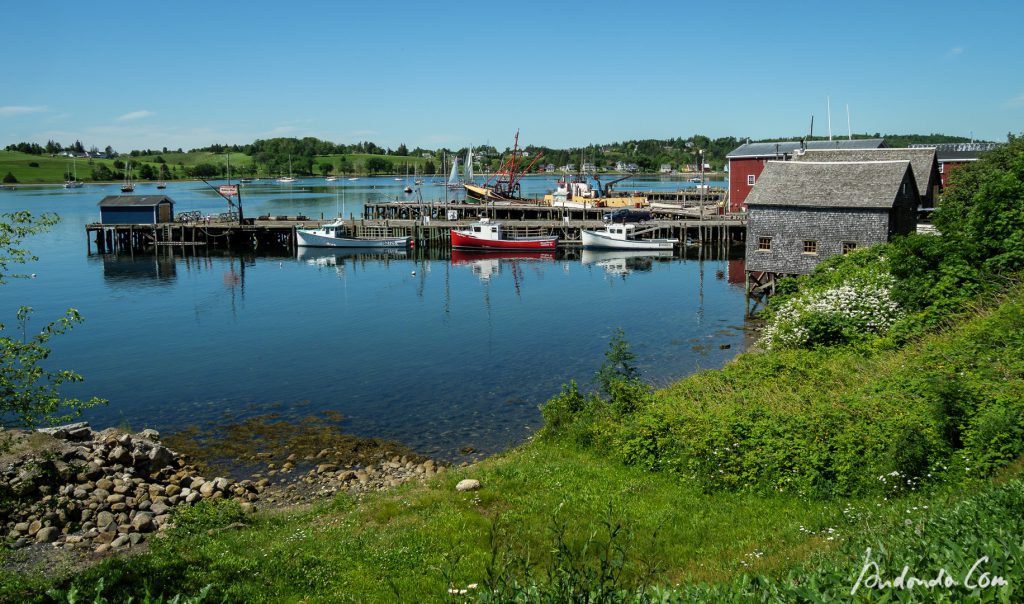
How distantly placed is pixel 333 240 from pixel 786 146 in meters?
45.8

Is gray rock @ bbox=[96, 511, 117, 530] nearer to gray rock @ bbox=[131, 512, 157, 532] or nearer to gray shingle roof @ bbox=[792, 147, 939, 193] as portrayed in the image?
gray rock @ bbox=[131, 512, 157, 532]

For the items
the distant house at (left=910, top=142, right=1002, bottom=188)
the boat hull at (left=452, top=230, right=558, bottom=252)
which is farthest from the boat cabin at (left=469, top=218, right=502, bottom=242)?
the distant house at (left=910, top=142, right=1002, bottom=188)

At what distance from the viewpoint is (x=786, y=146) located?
7525 cm

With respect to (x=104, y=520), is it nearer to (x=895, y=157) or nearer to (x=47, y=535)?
(x=47, y=535)

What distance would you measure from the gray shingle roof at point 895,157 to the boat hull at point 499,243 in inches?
1344

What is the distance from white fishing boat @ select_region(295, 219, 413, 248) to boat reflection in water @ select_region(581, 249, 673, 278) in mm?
19543

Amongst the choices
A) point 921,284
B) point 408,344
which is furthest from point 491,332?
point 921,284

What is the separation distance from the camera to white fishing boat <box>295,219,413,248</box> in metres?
79.5

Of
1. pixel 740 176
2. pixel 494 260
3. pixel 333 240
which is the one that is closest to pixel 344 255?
pixel 333 240

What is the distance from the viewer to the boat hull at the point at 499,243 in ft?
252

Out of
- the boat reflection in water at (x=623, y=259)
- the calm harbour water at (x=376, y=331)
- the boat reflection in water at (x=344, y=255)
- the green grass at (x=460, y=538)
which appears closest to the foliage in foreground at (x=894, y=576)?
the green grass at (x=460, y=538)

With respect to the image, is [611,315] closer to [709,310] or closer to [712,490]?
[709,310]

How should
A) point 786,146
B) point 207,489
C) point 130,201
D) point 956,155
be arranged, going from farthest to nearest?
point 130,201 < point 786,146 < point 956,155 < point 207,489

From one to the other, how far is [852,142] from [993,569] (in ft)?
244
